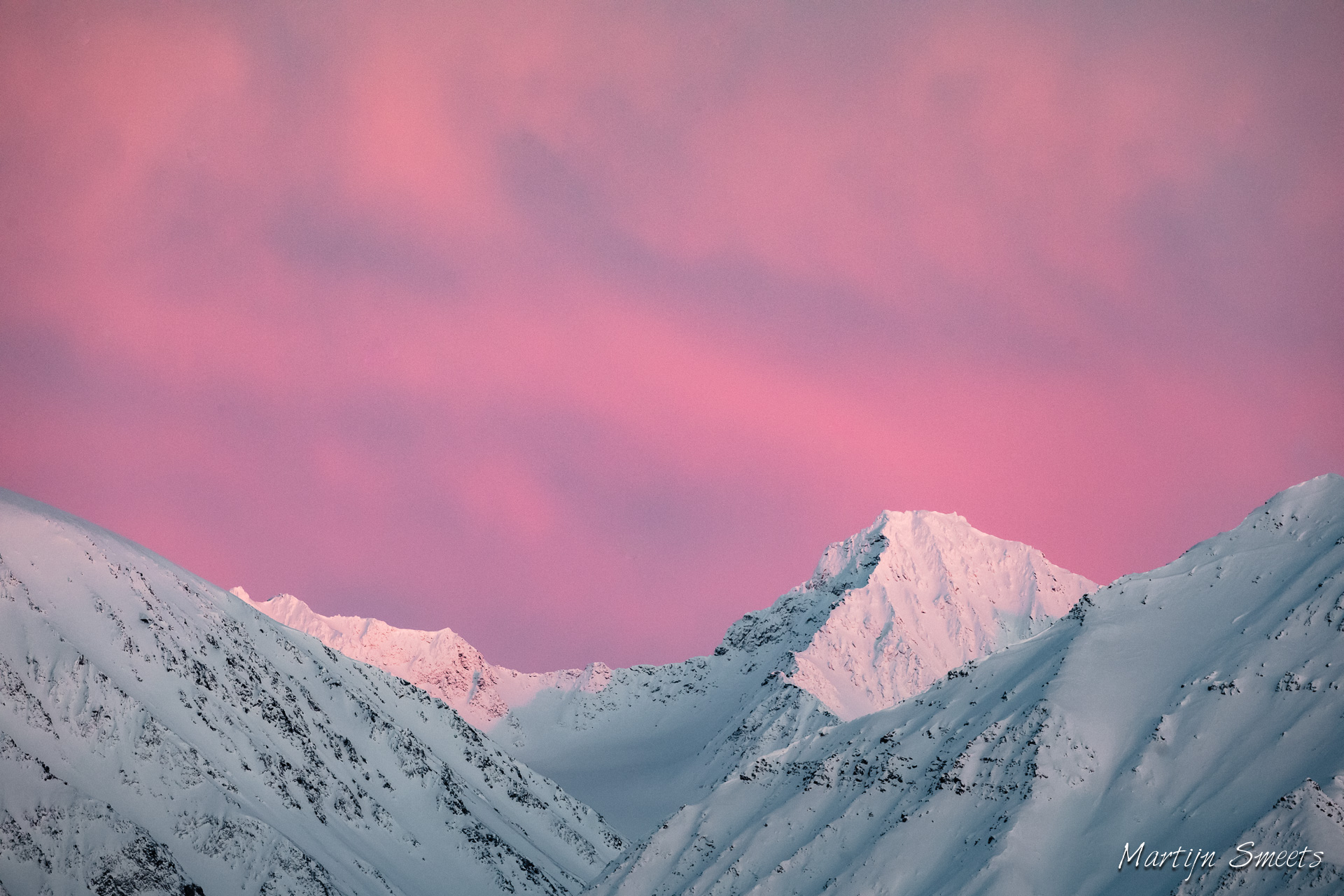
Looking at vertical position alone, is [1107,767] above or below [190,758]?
below

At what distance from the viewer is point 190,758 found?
131875 mm

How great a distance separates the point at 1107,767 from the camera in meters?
106

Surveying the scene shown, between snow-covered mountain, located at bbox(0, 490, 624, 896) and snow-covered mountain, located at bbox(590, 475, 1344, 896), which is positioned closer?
snow-covered mountain, located at bbox(590, 475, 1344, 896)

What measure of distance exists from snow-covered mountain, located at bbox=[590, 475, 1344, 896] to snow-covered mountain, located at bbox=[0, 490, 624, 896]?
39.6 m

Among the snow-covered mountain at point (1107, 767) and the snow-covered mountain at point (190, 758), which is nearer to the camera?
the snow-covered mountain at point (1107, 767)

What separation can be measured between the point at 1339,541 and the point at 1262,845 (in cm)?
3782

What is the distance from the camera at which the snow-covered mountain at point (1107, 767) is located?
306 ft

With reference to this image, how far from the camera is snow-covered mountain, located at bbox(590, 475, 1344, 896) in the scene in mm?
93188

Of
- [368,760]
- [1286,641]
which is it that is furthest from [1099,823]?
[368,760]

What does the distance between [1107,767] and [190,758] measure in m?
88.9

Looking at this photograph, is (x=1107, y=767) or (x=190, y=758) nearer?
(x=1107, y=767)

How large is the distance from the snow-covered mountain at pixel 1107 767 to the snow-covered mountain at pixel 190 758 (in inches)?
1559

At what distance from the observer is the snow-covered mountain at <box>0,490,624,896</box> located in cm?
11125

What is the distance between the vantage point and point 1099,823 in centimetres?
10075
